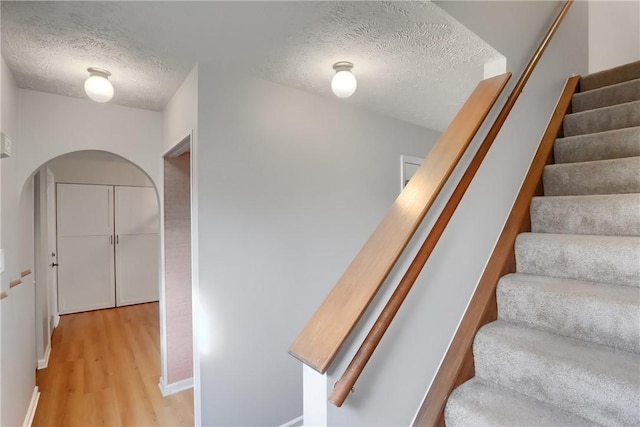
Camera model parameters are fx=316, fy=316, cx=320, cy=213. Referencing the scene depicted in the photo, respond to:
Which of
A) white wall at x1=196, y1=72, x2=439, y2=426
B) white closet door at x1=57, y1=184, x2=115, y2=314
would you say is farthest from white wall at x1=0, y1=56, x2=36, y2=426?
white closet door at x1=57, y1=184, x2=115, y2=314

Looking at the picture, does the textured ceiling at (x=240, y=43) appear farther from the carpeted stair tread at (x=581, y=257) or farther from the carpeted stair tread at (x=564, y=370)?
the carpeted stair tread at (x=564, y=370)

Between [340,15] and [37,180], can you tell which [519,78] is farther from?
[37,180]

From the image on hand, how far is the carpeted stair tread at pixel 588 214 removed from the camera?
4.76 ft

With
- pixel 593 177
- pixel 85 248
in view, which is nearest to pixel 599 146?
pixel 593 177

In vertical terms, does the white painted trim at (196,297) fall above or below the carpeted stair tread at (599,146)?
below

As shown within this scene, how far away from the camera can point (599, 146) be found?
6.04 feet

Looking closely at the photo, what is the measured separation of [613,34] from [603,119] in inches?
74.3

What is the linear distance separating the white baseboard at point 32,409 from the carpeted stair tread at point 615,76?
4.58 metres

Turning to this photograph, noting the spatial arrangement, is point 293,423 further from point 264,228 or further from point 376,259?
point 376,259

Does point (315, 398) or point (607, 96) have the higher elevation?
point (607, 96)

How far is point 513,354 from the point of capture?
1.19 m

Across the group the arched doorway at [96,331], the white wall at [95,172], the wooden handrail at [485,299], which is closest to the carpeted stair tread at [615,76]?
the wooden handrail at [485,299]

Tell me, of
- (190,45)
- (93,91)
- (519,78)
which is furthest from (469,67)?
(93,91)

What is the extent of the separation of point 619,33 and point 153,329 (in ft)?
19.9
